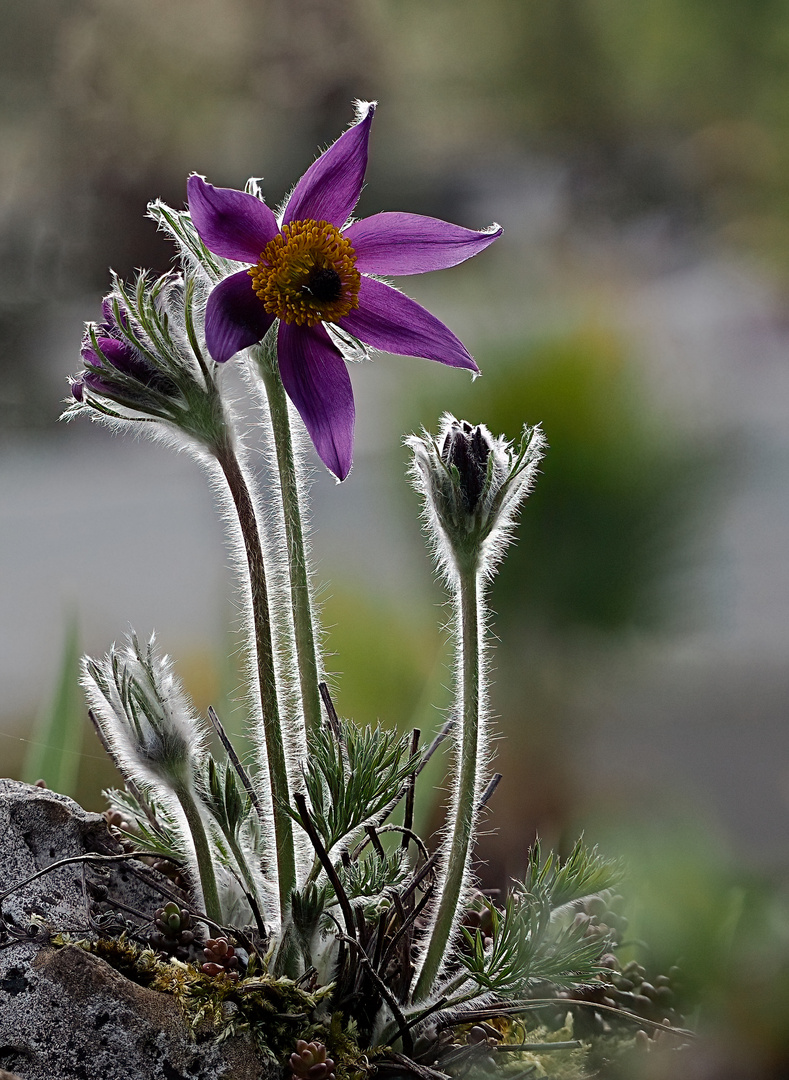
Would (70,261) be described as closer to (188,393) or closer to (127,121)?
(127,121)

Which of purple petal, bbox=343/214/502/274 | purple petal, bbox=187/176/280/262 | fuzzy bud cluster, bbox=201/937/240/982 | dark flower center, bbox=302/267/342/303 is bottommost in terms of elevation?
fuzzy bud cluster, bbox=201/937/240/982

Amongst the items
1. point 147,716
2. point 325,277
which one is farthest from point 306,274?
point 147,716

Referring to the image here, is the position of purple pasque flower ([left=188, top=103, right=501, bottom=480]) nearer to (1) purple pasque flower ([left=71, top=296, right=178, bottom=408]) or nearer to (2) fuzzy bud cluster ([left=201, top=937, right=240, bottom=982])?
(1) purple pasque flower ([left=71, top=296, right=178, bottom=408])

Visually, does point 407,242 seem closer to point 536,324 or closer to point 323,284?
point 323,284

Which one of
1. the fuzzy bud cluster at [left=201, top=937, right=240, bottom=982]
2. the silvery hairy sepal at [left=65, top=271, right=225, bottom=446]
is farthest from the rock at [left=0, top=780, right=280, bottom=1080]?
the silvery hairy sepal at [left=65, top=271, right=225, bottom=446]

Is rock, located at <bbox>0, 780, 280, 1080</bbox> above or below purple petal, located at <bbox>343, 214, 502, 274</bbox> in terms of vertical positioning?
below

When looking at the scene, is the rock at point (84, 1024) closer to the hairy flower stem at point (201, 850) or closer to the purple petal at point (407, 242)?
the hairy flower stem at point (201, 850)
